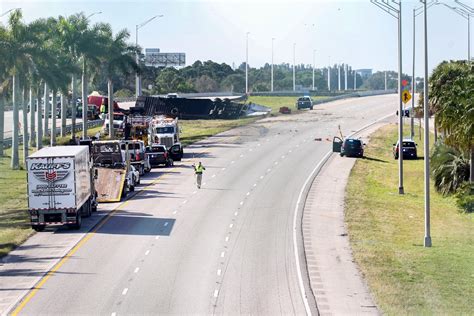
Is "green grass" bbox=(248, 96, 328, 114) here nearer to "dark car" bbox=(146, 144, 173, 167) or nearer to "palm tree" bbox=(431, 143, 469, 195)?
"dark car" bbox=(146, 144, 173, 167)

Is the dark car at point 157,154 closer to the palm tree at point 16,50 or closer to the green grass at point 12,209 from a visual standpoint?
the green grass at point 12,209

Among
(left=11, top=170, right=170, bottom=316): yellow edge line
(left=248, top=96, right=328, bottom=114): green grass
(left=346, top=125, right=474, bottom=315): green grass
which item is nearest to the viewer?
(left=11, top=170, right=170, bottom=316): yellow edge line

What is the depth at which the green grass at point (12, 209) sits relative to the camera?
3994cm

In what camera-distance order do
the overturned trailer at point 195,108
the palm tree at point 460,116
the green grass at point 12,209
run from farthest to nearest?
the overturned trailer at point 195,108, the palm tree at point 460,116, the green grass at point 12,209

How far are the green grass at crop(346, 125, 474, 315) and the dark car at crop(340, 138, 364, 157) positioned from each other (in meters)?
6.96

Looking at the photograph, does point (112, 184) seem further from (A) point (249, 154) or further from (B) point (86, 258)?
(A) point (249, 154)

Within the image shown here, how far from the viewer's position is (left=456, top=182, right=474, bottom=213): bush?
51.6 metres

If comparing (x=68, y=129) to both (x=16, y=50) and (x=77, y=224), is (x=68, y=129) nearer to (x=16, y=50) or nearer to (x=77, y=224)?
(x=16, y=50)

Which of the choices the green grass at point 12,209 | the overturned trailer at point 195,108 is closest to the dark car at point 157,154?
the green grass at point 12,209

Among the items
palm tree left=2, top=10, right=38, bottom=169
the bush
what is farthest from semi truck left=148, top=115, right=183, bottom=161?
the bush

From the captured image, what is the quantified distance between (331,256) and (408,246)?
15.4 feet

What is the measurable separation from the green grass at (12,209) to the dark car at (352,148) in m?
24.5

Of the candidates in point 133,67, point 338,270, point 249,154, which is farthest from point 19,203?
point 133,67

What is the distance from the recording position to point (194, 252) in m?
36.5
